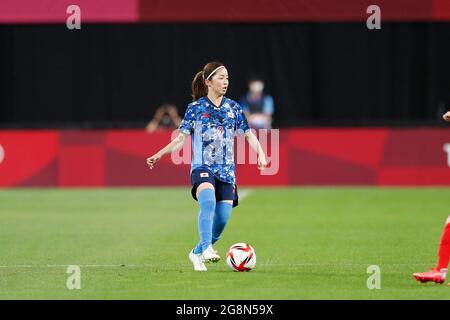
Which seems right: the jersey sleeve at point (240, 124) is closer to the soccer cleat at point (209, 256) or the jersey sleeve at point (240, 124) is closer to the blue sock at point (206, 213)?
the blue sock at point (206, 213)

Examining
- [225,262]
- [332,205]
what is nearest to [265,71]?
[332,205]

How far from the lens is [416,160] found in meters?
25.4

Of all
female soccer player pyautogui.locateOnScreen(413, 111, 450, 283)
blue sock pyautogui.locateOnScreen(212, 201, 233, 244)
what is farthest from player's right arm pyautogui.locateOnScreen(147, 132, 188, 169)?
female soccer player pyautogui.locateOnScreen(413, 111, 450, 283)

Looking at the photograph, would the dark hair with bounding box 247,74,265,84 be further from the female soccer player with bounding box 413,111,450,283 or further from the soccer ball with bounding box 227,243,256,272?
the female soccer player with bounding box 413,111,450,283

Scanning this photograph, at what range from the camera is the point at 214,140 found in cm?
1195

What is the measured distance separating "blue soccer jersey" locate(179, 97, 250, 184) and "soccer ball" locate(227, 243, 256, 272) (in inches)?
29.4

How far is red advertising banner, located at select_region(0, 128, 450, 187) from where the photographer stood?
83.3 ft

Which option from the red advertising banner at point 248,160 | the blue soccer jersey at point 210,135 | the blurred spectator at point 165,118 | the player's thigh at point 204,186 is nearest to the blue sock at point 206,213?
the player's thigh at point 204,186

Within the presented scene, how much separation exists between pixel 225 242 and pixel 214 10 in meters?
8.87

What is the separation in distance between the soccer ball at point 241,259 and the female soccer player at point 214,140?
0.87ft

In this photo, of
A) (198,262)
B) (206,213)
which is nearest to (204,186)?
(206,213)

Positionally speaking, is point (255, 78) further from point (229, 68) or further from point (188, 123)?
point (188, 123)
